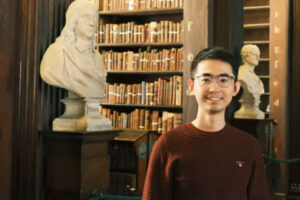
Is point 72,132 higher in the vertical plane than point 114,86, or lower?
lower

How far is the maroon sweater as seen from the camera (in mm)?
1343

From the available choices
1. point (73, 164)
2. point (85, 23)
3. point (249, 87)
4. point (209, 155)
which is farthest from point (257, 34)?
point (209, 155)

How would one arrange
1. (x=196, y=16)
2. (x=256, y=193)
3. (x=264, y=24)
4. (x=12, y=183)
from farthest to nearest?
(x=264, y=24) < (x=196, y=16) < (x=12, y=183) < (x=256, y=193)

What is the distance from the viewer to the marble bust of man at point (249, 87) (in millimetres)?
4234

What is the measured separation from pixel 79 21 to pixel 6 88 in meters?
0.70

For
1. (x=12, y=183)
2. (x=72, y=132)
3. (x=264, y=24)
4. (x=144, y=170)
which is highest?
(x=264, y=24)

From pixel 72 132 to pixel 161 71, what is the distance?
9.96 ft

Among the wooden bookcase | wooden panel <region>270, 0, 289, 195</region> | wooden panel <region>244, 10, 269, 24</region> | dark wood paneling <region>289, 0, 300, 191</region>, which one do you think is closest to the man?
the wooden bookcase

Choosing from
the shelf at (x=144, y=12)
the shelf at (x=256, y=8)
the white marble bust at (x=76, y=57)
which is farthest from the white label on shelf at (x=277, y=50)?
the white marble bust at (x=76, y=57)

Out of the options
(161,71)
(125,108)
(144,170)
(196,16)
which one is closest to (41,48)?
(196,16)

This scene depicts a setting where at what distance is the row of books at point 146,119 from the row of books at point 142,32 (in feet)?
2.91

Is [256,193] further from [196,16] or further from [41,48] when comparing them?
[196,16]

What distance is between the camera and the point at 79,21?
2283 millimetres

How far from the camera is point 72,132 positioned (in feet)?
7.10
